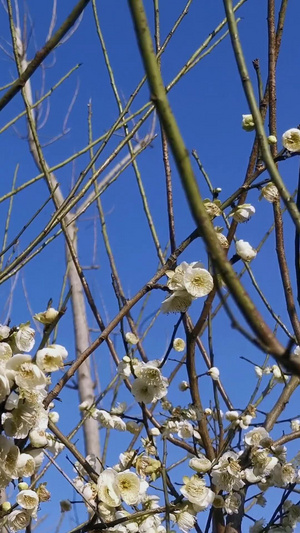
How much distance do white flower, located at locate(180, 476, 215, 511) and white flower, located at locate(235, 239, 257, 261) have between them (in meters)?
0.51

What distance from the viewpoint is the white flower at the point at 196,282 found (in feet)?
4.12

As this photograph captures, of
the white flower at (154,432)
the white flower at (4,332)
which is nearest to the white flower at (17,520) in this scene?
the white flower at (4,332)

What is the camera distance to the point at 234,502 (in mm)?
1571

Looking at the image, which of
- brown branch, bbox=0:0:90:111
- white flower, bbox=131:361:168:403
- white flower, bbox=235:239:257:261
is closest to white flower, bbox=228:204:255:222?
white flower, bbox=235:239:257:261

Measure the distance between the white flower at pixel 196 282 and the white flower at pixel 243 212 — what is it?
26 cm

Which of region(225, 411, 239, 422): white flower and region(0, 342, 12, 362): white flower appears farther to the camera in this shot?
region(225, 411, 239, 422): white flower

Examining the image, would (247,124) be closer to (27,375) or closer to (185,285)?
(185,285)

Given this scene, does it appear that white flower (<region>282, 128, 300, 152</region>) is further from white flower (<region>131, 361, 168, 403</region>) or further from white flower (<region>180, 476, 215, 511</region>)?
white flower (<region>180, 476, 215, 511</region>)

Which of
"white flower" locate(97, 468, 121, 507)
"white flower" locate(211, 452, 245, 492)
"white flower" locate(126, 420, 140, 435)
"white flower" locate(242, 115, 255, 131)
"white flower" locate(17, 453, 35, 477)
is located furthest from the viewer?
"white flower" locate(126, 420, 140, 435)

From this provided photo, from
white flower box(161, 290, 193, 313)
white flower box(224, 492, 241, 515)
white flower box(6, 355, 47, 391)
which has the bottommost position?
white flower box(6, 355, 47, 391)

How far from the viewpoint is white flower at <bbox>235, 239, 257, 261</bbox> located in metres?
1.40

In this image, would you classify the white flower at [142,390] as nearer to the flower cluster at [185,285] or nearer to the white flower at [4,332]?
the flower cluster at [185,285]

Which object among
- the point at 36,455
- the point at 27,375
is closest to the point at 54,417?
the point at 36,455

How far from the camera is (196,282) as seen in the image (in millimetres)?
1273
